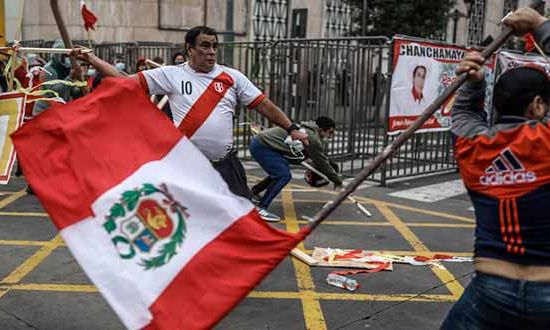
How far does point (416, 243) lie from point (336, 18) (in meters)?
19.5

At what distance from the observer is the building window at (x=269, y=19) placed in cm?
2273

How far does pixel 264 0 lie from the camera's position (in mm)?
22984

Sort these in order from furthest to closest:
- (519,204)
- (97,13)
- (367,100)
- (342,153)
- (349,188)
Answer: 1. (97,13)
2. (342,153)
3. (367,100)
4. (349,188)
5. (519,204)

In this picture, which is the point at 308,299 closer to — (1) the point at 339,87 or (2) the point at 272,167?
(2) the point at 272,167

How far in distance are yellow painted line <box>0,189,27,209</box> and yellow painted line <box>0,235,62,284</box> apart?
1.93 meters

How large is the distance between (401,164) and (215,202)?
9.55 metres

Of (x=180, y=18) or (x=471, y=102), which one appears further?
(x=180, y=18)

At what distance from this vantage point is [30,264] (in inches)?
219

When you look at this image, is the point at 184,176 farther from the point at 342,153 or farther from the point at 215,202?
the point at 342,153

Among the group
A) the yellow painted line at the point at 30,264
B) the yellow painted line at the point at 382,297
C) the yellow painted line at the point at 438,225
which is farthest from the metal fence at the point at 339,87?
the yellow painted line at the point at 382,297

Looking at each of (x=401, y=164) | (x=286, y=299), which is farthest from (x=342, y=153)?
(x=286, y=299)

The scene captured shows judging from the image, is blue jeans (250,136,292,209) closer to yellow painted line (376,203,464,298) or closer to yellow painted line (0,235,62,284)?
yellow painted line (376,203,464,298)

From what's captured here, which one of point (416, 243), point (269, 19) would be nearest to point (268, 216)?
point (416, 243)

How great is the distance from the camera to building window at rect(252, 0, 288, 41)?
74.6 feet
